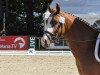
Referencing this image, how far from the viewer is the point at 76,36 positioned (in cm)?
544

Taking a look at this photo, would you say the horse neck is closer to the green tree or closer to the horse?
the horse

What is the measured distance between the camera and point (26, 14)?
2983cm

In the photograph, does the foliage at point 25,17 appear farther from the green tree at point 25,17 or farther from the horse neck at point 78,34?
the horse neck at point 78,34

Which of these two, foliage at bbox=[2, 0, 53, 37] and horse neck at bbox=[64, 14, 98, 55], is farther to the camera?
foliage at bbox=[2, 0, 53, 37]

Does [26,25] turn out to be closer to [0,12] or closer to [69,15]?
[0,12]

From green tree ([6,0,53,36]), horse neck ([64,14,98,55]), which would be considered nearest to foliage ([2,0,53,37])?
green tree ([6,0,53,36])

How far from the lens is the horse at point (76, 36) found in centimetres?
526

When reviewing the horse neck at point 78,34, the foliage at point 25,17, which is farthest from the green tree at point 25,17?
the horse neck at point 78,34

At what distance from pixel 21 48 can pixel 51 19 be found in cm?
1420

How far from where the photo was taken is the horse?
17.3ft

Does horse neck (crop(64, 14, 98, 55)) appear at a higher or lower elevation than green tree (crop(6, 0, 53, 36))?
lower

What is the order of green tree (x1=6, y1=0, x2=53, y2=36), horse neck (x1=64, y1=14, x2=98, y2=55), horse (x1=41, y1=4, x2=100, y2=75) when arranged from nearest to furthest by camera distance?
horse (x1=41, y1=4, x2=100, y2=75) < horse neck (x1=64, y1=14, x2=98, y2=55) < green tree (x1=6, y1=0, x2=53, y2=36)

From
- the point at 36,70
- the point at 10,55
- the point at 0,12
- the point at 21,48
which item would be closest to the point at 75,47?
the point at 36,70

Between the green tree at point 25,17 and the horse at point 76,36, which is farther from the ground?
the green tree at point 25,17
